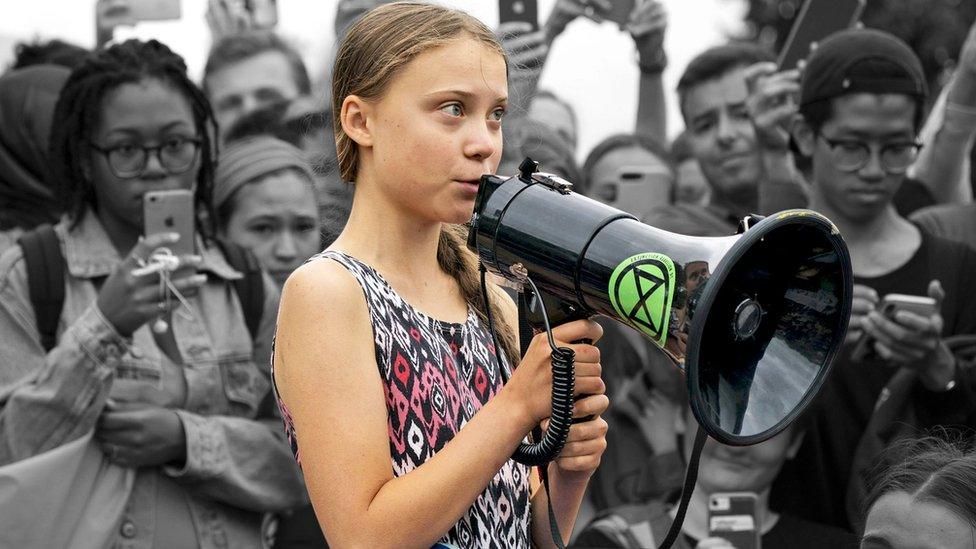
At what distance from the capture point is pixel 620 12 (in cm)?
518

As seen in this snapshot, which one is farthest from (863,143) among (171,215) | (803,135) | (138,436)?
(138,436)

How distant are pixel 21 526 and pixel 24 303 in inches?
24.2

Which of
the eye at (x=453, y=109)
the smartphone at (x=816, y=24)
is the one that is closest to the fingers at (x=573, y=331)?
the eye at (x=453, y=109)

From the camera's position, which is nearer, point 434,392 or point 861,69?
point 434,392

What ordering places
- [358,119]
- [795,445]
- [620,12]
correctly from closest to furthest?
[358,119] < [795,445] < [620,12]

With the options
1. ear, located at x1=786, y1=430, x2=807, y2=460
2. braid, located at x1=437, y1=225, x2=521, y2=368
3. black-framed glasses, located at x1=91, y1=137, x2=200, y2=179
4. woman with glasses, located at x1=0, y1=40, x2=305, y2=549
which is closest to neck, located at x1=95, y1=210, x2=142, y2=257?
woman with glasses, located at x1=0, y1=40, x2=305, y2=549

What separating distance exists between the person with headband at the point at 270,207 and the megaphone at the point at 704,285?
7.99 ft

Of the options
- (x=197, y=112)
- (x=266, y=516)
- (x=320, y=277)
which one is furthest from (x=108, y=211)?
(x=320, y=277)

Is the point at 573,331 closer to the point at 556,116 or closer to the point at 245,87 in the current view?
the point at 245,87

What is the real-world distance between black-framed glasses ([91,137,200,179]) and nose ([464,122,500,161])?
193cm

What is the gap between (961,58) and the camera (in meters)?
4.80

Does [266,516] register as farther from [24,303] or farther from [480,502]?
[480,502]

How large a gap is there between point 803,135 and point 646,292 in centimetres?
Result: 270

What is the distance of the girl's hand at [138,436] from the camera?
331cm
